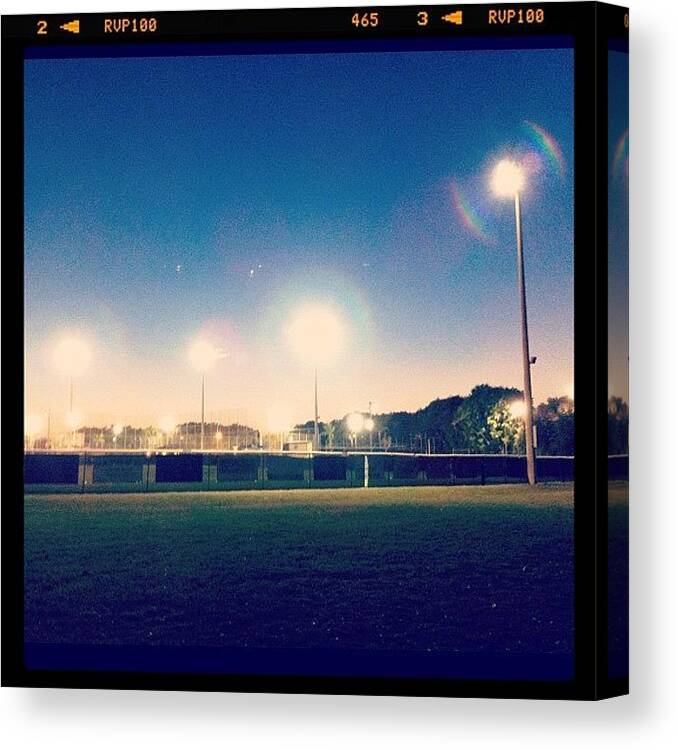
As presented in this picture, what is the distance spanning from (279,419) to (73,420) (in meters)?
2.31

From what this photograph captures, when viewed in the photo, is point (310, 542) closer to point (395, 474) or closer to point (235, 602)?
point (395, 474)

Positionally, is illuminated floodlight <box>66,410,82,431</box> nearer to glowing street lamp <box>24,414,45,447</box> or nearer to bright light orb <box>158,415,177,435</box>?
glowing street lamp <box>24,414,45,447</box>

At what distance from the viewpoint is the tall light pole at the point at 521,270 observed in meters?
10.9

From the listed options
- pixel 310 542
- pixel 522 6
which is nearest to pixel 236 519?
pixel 310 542

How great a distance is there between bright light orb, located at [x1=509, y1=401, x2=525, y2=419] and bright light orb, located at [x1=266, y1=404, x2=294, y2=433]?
7.54ft

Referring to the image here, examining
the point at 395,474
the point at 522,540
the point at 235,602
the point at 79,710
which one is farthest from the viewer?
the point at 395,474

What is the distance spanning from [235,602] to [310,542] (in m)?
4.31

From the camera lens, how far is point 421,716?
8.16 meters

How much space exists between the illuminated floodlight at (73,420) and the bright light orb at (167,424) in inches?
39.0

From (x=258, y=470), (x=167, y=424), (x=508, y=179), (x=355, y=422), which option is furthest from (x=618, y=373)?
(x=258, y=470)

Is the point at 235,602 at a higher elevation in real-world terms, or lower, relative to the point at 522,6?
lower

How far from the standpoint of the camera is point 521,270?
12.0 m

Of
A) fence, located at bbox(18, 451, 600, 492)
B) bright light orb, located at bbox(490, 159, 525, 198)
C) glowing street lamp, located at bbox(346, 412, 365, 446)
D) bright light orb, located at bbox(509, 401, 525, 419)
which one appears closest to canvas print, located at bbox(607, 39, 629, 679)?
bright light orb, located at bbox(490, 159, 525, 198)

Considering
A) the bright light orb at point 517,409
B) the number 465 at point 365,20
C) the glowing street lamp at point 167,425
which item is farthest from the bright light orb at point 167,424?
the number 465 at point 365,20
